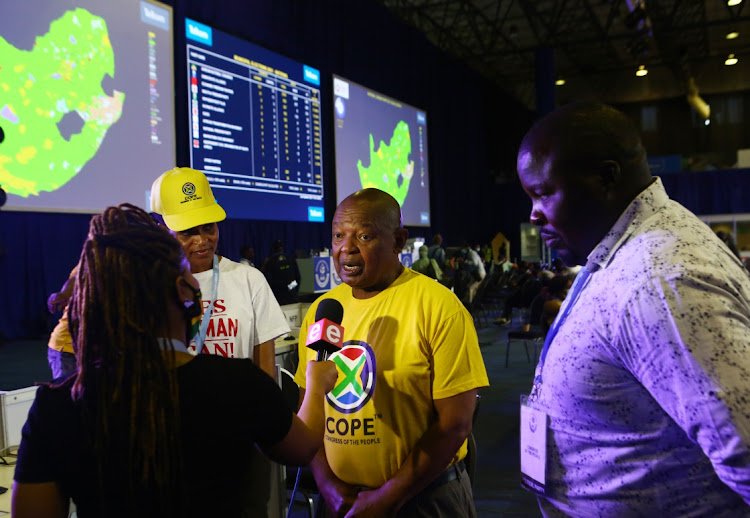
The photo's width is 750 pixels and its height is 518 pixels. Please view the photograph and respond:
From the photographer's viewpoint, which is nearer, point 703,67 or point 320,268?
point 320,268

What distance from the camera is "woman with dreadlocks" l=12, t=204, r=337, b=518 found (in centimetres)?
92

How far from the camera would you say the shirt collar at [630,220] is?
0.91m

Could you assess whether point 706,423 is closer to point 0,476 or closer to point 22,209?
point 0,476

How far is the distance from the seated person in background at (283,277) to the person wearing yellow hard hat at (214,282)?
4.02m

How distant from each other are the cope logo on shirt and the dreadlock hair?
63 cm

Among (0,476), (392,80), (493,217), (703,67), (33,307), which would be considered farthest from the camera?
(703,67)

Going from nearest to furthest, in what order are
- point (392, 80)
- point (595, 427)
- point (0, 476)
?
point (595, 427) → point (0, 476) → point (392, 80)

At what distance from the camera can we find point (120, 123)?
539 cm

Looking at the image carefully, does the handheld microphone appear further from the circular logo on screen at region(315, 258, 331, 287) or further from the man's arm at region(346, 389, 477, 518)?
the circular logo on screen at region(315, 258, 331, 287)

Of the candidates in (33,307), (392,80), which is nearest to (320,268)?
(33,307)

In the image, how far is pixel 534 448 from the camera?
101 centimetres

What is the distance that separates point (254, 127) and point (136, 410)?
6457 millimetres

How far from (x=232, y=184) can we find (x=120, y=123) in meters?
1.56

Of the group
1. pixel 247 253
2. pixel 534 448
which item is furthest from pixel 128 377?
pixel 247 253
